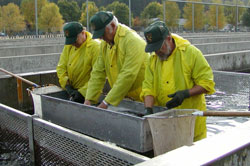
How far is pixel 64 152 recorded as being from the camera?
4.02 m

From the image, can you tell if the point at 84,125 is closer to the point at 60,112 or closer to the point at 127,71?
the point at 60,112

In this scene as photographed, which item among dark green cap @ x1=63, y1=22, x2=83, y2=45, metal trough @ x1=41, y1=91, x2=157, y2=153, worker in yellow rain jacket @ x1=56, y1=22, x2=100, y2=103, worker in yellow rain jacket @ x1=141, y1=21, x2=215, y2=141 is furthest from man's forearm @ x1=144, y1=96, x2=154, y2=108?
dark green cap @ x1=63, y1=22, x2=83, y2=45

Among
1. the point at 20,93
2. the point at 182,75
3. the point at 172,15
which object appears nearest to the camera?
the point at 182,75

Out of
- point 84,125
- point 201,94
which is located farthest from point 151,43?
point 84,125

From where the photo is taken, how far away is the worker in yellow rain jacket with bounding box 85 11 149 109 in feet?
13.8

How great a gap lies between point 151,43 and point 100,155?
1256 mm

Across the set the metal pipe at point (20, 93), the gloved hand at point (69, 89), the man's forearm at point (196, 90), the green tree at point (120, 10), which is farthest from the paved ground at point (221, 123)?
the green tree at point (120, 10)

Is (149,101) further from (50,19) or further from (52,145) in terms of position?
(50,19)

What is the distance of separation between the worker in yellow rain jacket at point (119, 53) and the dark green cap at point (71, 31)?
74cm

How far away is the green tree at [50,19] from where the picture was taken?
1848 inches

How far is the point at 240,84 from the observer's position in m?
7.57

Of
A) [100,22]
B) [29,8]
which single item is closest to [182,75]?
[100,22]

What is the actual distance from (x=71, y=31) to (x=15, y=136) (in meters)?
1.82

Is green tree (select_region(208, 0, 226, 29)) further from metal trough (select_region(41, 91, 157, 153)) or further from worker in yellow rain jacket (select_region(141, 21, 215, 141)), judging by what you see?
worker in yellow rain jacket (select_region(141, 21, 215, 141))
